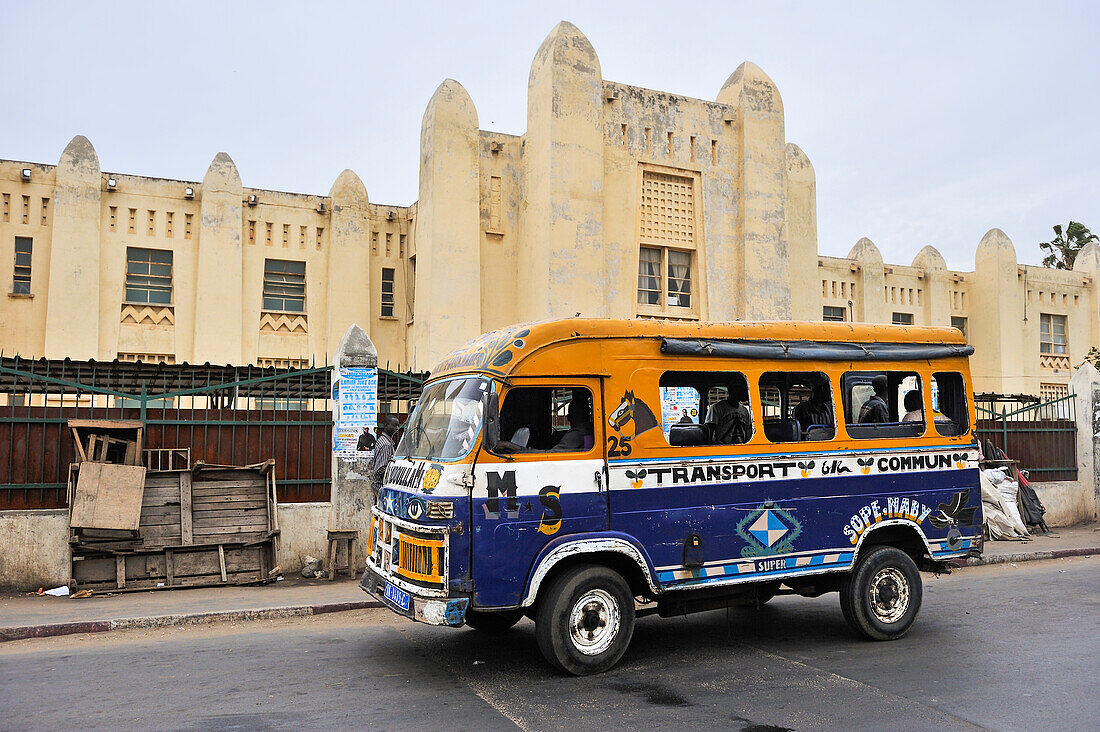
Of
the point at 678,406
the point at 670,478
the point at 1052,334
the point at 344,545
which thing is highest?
the point at 1052,334

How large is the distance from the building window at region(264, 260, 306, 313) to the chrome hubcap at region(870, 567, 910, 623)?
18.5m

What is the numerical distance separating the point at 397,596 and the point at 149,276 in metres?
18.1

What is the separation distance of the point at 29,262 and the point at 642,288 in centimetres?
1562

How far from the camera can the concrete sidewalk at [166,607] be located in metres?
8.86

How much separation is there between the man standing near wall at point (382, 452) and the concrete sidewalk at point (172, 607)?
4.89ft

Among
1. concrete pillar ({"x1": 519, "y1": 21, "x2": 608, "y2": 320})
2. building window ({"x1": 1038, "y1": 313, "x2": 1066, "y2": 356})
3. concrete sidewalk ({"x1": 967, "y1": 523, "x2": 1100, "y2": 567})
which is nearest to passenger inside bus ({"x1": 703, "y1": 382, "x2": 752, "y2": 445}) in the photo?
concrete sidewalk ({"x1": 967, "y1": 523, "x2": 1100, "y2": 567})

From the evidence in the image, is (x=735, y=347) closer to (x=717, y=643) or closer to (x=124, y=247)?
(x=717, y=643)

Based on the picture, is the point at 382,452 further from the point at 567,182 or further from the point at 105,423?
the point at 567,182

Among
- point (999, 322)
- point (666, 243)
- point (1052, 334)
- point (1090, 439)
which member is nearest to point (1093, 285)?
point (1052, 334)

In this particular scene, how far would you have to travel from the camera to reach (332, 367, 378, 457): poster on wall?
12.3 m

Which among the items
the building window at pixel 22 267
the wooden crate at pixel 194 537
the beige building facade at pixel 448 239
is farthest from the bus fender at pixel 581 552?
the building window at pixel 22 267

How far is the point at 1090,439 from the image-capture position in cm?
1847

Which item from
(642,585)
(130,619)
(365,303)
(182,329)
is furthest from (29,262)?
(642,585)

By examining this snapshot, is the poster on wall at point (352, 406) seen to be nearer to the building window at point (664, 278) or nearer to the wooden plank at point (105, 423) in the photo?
the wooden plank at point (105, 423)
